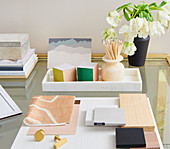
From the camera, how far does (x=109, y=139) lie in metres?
→ 0.79

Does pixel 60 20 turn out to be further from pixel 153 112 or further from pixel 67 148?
pixel 67 148

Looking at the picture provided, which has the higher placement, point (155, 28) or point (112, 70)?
point (155, 28)

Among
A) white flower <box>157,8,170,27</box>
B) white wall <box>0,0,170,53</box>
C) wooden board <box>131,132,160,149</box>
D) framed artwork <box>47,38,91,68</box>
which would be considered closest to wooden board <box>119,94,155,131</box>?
wooden board <box>131,132,160,149</box>

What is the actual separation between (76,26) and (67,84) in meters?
0.46

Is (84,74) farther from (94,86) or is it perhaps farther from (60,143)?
(60,143)

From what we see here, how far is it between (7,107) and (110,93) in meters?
0.37

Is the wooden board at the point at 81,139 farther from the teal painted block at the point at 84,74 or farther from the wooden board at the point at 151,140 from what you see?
the teal painted block at the point at 84,74

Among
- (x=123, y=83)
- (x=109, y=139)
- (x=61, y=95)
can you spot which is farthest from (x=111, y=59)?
(x=109, y=139)

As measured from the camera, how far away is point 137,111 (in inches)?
35.4

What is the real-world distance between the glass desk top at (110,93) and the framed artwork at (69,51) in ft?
0.23

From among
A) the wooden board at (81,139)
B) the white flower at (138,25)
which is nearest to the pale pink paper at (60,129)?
the wooden board at (81,139)

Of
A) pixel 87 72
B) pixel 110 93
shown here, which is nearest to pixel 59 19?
pixel 87 72

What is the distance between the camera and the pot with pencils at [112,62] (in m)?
1.10

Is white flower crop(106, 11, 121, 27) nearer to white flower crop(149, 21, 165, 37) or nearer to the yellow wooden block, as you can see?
white flower crop(149, 21, 165, 37)
